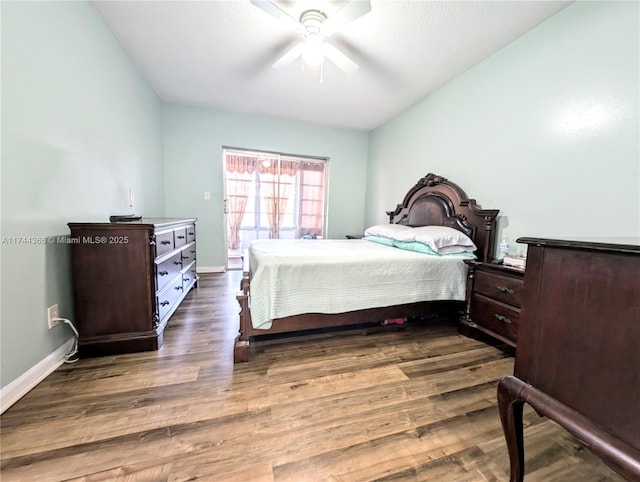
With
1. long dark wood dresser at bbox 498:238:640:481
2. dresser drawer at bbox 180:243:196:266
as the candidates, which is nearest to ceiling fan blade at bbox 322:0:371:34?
long dark wood dresser at bbox 498:238:640:481

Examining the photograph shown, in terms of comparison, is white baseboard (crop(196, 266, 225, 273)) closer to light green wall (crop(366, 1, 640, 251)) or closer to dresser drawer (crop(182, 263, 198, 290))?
dresser drawer (crop(182, 263, 198, 290))

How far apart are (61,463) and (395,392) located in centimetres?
145

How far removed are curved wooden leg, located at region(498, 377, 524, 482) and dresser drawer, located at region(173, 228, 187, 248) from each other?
2431 millimetres

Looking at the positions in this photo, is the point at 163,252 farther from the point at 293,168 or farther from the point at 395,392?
the point at 293,168

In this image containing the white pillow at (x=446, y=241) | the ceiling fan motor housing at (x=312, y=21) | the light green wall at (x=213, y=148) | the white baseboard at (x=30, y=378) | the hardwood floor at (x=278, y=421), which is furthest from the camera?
the light green wall at (x=213, y=148)

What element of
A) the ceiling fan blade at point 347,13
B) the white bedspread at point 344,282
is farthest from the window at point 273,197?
the ceiling fan blade at point 347,13

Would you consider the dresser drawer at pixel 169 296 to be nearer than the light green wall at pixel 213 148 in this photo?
Yes

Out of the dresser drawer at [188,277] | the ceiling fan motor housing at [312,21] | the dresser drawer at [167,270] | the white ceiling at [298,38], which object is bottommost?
the dresser drawer at [188,277]

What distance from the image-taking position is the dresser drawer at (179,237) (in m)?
2.31

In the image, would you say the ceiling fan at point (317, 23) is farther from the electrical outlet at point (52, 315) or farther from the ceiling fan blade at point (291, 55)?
the electrical outlet at point (52, 315)

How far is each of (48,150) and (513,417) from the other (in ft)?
8.08

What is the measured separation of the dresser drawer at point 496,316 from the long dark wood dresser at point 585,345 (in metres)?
1.26

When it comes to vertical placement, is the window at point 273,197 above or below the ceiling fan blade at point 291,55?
below

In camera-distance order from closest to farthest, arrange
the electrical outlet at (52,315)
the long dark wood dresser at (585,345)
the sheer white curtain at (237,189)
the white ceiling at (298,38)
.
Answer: the long dark wood dresser at (585,345) < the electrical outlet at (52,315) < the white ceiling at (298,38) < the sheer white curtain at (237,189)
